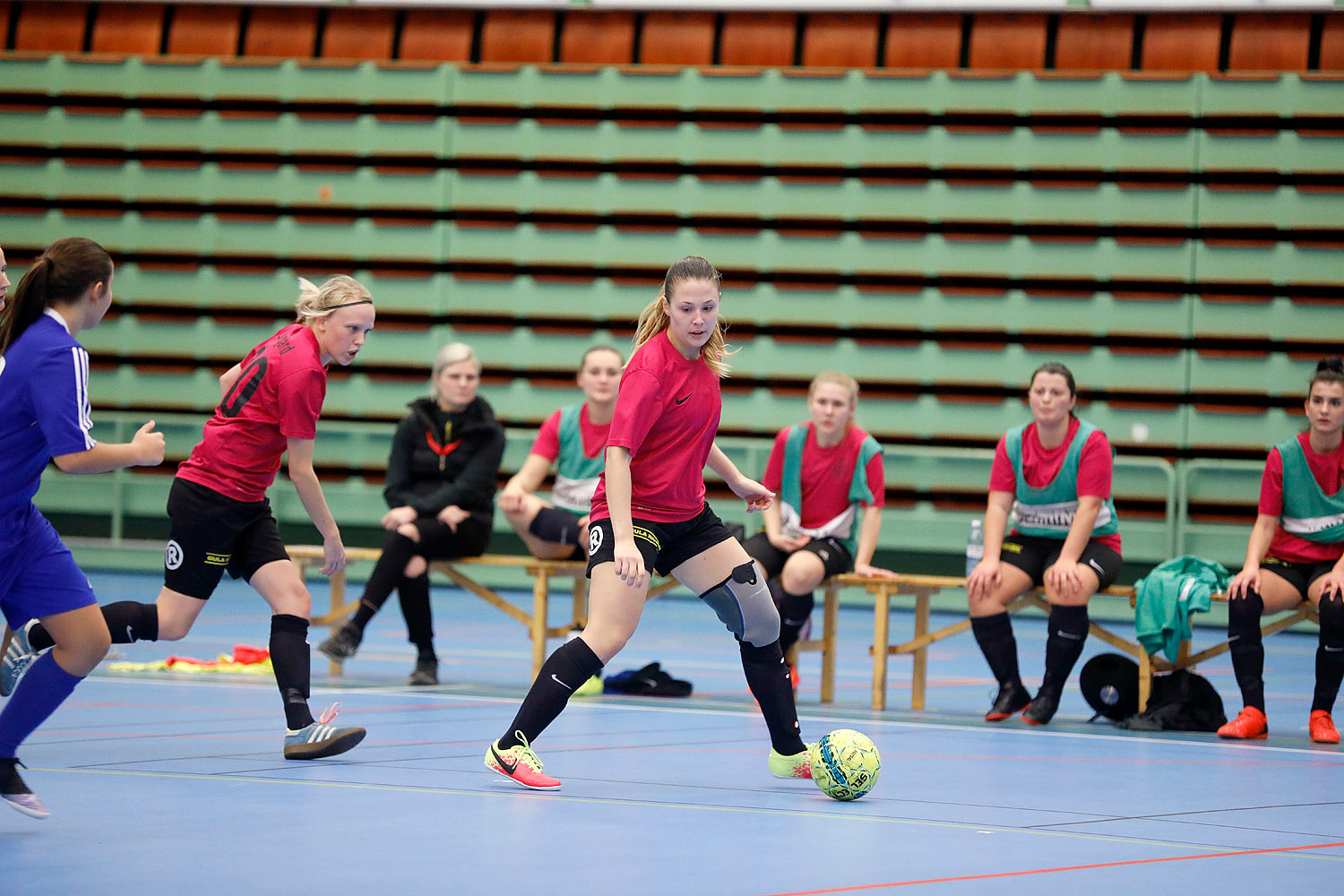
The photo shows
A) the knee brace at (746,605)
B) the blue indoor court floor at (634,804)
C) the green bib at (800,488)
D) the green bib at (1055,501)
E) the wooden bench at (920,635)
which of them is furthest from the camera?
the green bib at (800,488)

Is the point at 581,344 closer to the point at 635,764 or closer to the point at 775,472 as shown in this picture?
the point at 775,472

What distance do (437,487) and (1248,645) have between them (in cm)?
348

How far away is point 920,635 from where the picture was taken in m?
6.53

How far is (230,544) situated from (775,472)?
271 centimetres

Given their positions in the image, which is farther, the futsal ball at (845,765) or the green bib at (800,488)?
the green bib at (800,488)

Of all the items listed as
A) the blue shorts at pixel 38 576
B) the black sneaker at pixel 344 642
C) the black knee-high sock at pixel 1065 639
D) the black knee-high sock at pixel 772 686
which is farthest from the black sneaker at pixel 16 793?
the black knee-high sock at pixel 1065 639

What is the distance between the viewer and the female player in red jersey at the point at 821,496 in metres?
6.47

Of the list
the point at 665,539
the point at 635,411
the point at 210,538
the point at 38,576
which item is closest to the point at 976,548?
the point at 665,539

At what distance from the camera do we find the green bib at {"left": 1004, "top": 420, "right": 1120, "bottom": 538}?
20.4ft

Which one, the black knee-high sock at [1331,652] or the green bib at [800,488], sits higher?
the green bib at [800,488]

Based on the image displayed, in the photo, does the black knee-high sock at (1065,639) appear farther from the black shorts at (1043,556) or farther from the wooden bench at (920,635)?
the black shorts at (1043,556)

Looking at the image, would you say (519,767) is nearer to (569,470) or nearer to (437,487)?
(569,470)

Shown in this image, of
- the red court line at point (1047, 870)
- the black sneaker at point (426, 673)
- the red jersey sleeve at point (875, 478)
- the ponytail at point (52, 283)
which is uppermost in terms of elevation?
the ponytail at point (52, 283)

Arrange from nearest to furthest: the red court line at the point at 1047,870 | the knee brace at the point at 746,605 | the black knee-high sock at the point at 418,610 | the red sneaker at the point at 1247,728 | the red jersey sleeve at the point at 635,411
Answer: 1. the red court line at the point at 1047,870
2. the red jersey sleeve at the point at 635,411
3. the knee brace at the point at 746,605
4. the red sneaker at the point at 1247,728
5. the black knee-high sock at the point at 418,610
